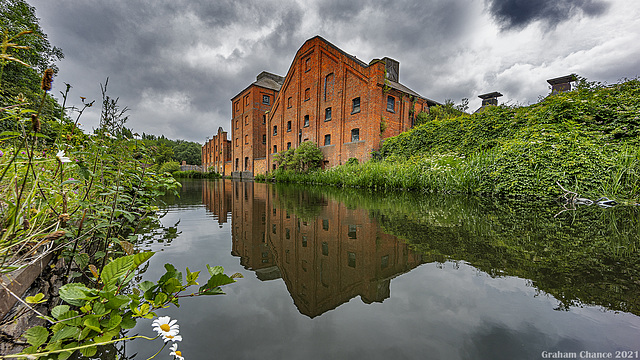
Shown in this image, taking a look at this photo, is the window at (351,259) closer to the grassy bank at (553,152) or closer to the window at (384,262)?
the window at (384,262)

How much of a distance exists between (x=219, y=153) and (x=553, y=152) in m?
38.7

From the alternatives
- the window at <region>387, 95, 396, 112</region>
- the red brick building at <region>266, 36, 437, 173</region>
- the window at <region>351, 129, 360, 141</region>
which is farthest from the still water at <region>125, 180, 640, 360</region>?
the window at <region>387, 95, 396, 112</region>

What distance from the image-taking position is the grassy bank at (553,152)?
4562 millimetres

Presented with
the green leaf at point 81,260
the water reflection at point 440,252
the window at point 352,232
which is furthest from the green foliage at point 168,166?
the window at point 352,232

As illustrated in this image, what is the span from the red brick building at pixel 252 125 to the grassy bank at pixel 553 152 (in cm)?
2045

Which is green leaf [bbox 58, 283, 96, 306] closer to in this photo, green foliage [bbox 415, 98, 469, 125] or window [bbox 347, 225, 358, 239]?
window [bbox 347, 225, 358, 239]

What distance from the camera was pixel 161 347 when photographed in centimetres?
93

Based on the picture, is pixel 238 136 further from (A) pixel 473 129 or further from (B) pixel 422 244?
(B) pixel 422 244

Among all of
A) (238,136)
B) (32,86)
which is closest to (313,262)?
(32,86)

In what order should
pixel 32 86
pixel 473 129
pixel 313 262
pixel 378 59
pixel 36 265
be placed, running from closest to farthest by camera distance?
pixel 36 265
pixel 313 262
pixel 473 129
pixel 32 86
pixel 378 59

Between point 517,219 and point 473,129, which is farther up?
point 473,129

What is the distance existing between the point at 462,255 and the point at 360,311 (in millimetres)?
1167

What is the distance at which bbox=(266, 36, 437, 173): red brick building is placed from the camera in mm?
14516

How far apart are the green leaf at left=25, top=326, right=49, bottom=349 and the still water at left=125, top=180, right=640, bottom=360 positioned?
0.28 meters
